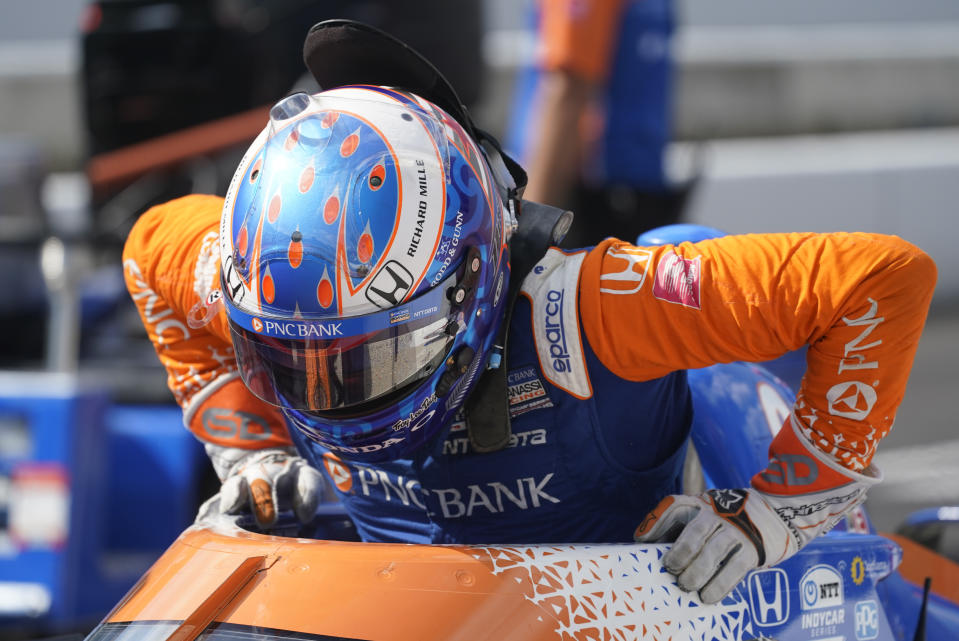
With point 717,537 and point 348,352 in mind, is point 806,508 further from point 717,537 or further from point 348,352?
point 348,352

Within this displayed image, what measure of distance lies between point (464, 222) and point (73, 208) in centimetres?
645

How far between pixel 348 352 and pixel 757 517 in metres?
0.76

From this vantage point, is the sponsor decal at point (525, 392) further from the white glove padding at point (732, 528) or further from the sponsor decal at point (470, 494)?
the white glove padding at point (732, 528)

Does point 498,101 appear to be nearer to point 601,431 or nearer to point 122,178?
point 122,178

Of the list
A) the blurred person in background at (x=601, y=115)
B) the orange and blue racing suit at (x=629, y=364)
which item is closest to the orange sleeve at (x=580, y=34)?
the blurred person in background at (x=601, y=115)

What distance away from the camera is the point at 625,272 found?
1.96 m

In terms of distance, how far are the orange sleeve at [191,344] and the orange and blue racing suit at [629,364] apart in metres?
0.04

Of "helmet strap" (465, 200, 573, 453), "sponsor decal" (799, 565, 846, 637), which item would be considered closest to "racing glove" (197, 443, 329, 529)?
"helmet strap" (465, 200, 573, 453)

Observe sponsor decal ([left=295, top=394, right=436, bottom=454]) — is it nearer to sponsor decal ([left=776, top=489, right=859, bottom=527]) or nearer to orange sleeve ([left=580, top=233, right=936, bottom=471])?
orange sleeve ([left=580, top=233, right=936, bottom=471])

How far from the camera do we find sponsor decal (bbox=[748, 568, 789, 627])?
1.95 meters

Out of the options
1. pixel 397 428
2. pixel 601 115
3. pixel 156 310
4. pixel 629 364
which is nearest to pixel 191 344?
pixel 156 310

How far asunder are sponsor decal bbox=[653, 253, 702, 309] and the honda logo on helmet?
1.43ft

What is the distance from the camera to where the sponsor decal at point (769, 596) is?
1.95 meters

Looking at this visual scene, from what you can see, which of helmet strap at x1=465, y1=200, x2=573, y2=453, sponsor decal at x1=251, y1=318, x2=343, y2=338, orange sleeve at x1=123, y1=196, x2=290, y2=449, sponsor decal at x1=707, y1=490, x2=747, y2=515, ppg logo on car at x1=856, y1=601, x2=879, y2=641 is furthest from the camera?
orange sleeve at x1=123, y1=196, x2=290, y2=449
